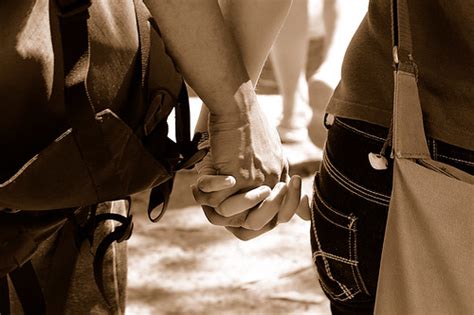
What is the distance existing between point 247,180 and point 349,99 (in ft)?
0.84

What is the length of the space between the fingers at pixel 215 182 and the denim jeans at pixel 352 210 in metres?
0.14

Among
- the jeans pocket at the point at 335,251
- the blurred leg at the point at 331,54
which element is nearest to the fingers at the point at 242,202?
the jeans pocket at the point at 335,251

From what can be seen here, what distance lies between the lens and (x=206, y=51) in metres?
1.58

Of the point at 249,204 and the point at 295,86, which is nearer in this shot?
the point at 249,204

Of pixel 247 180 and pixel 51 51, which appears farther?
pixel 247 180

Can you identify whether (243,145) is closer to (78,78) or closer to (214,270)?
(78,78)

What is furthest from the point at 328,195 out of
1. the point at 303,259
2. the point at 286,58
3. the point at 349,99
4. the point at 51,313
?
the point at 286,58

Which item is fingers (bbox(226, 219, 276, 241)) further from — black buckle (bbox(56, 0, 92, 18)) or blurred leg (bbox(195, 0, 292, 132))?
black buckle (bbox(56, 0, 92, 18))

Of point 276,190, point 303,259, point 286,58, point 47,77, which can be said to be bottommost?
point 303,259

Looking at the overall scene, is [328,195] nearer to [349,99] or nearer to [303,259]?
[349,99]

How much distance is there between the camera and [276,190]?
5.51 feet

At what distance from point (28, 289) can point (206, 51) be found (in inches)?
18.9

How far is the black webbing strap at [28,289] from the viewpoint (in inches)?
62.1

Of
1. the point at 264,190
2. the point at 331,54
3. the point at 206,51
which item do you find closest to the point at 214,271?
the point at 331,54
